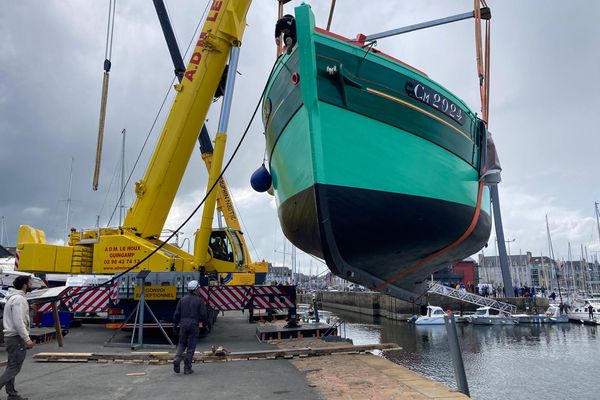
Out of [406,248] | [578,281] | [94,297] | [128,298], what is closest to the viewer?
[406,248]

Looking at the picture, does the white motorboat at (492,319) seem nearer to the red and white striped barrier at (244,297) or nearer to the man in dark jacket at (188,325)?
the red and white striped barrier at (244,297)

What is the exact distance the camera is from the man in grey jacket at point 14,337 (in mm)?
4074

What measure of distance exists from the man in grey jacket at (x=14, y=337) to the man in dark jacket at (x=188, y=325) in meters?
1.78

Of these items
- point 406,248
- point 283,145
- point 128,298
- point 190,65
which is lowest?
point 128,298

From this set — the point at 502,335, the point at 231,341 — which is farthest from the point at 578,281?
the point at 231,341

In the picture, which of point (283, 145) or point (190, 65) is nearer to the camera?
point (283, 145)

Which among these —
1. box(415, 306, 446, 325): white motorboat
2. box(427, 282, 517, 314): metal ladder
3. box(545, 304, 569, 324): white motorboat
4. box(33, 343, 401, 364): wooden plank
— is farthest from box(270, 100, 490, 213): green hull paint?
box(545, 304, 569, 324): white motorboat

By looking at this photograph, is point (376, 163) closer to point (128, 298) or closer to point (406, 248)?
point (406, 248)

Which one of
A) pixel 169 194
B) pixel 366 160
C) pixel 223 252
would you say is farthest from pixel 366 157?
pixel 223 252

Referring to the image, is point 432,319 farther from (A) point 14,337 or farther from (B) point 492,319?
(A) point 14,337

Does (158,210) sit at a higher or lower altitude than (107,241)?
higher

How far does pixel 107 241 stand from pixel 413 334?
61.9 ft

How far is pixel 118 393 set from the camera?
4711mm

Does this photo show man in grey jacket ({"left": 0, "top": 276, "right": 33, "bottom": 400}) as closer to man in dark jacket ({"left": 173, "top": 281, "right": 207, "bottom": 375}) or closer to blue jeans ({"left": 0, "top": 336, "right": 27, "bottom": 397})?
blue jeans ({"left": 0, "top": 336, "right": 27, "bottom": 397})
